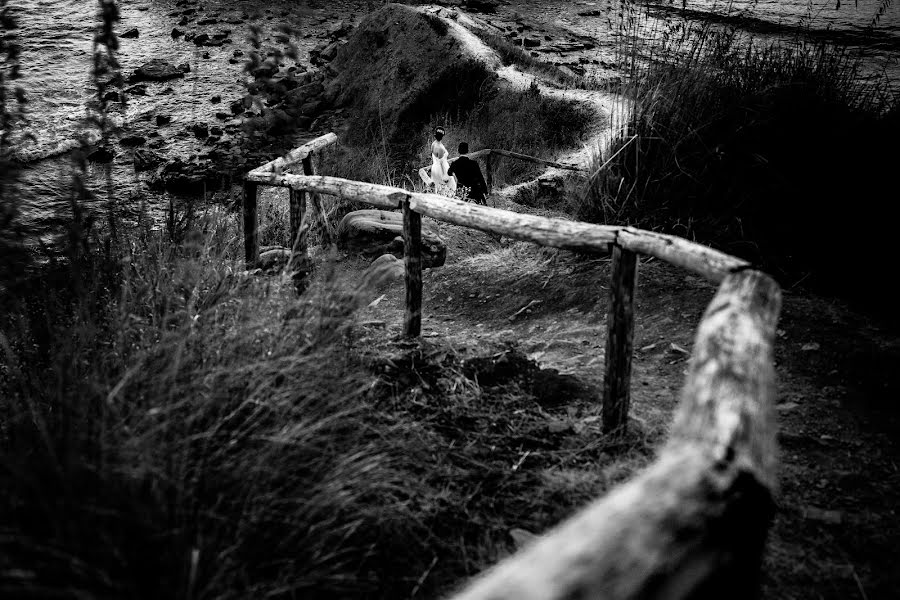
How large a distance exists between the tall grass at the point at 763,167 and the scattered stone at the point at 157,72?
12.5 m

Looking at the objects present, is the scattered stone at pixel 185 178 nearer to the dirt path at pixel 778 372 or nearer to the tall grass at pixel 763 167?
the dirt path at pixel 778 372

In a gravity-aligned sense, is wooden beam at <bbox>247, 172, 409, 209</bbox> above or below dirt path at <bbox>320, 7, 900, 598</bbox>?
above

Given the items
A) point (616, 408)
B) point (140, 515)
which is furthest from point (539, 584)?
point (616, 408)

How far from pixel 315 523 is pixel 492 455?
3.22 ft

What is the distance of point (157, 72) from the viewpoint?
46.2 ft

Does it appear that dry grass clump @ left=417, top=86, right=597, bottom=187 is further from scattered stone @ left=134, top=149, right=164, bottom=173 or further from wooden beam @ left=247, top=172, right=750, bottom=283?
wooden beam @ left=247, top=172, right=750, bottom=283

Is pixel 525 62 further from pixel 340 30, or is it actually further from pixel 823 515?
pixel 823 515

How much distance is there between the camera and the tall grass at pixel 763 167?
4.47 meters

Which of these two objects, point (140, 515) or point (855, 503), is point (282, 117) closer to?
point (140, 515)

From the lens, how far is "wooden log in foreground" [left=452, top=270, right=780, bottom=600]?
0.89m

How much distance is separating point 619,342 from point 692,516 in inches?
77.5

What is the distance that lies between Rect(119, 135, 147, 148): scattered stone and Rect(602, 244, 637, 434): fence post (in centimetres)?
1212

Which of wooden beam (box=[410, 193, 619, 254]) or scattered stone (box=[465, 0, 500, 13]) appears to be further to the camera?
scattered stone (box=[465, 0, 500, 13])

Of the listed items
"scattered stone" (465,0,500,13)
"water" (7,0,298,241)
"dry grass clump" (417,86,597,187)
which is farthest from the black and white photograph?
"scattered stone" (465,0,500,13)
